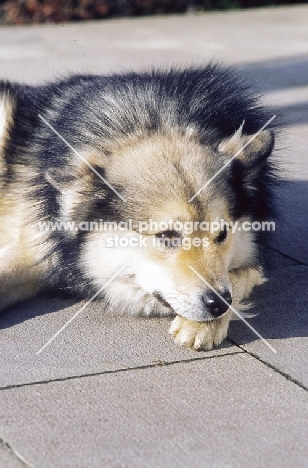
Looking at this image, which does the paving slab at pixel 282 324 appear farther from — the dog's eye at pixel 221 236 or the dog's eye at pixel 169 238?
the dog's eye at pixel 169 238

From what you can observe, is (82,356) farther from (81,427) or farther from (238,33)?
(238,33)

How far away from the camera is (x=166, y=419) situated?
3375 millimetres

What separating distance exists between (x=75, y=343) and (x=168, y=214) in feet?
2.68

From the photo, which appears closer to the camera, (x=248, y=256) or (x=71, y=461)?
(x=71, y=461)

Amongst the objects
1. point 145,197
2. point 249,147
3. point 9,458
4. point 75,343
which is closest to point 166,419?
point 9,458

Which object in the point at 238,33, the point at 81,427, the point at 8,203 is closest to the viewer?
the point at 81,427

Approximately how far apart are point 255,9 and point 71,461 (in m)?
13.1

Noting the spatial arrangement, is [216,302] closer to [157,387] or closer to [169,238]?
[169,238]

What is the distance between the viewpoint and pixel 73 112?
464 cm

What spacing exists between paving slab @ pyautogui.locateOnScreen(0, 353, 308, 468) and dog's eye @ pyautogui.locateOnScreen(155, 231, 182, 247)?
23.4 inches

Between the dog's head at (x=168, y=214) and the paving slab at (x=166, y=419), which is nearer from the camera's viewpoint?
the paving slab at (x=166, y=419)

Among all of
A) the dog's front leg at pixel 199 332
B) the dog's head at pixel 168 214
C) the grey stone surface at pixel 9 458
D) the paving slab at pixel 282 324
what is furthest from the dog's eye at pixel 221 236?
Answer: the grey stone surface at pixel 9 458

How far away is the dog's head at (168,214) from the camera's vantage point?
3.99 metres

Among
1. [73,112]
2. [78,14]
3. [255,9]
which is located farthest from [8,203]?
[255,9]
